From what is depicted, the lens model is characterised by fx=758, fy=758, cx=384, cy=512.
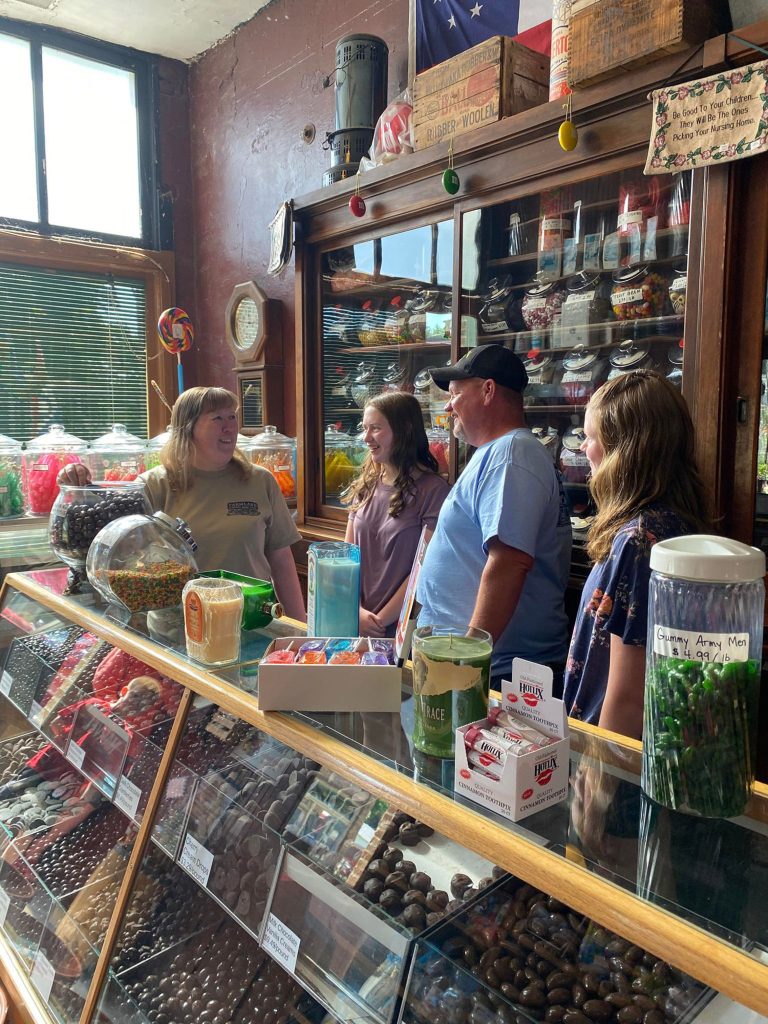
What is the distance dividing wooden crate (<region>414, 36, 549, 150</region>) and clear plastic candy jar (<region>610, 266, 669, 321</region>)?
0.68 metres

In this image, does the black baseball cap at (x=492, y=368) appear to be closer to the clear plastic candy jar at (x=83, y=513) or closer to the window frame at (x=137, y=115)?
the clear plastic candy jar at (x=83, y=513)

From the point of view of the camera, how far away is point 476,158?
8.45 feet

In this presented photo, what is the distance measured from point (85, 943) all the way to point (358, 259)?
273cm

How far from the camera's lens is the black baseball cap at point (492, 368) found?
2.16m

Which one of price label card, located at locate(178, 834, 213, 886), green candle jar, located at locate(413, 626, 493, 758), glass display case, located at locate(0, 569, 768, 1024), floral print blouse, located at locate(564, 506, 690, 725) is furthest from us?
floral print blouse, located at locate(564, 506, 690, 725)

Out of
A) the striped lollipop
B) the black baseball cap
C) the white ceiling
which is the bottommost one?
the black baseball cap

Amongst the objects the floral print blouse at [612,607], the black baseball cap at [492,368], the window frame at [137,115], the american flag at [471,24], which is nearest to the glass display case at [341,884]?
the floral print blouse at [612,607]

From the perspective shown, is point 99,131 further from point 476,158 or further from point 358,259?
point 476,158

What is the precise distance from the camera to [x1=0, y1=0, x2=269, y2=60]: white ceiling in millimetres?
4367

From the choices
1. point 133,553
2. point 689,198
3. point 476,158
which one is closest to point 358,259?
point 476,158

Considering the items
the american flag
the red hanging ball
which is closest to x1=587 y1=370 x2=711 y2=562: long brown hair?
the red hanging ball

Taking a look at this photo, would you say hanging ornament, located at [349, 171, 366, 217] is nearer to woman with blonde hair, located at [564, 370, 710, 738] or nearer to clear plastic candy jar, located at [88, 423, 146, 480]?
clear plastic candy jar, located at [88, 423, 146, 480]

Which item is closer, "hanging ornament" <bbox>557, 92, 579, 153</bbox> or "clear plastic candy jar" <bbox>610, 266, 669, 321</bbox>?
"hanging ornament" <bbox>557, 92, 579, 153</bbox>

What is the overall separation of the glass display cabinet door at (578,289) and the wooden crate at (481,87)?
0.96ft
